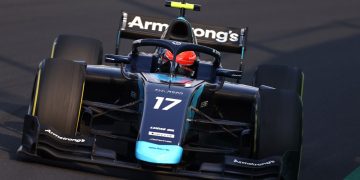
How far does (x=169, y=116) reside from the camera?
9.79 meters

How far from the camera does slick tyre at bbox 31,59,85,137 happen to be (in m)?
9.91

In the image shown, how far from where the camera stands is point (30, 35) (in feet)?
55.7

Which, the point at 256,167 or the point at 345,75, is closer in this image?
the point at 256,167

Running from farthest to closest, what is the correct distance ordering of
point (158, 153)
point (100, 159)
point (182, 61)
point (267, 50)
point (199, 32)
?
point (267, 50) < point (199, 32) < point (182, 61) < point (100, 159) < point (158, 153)

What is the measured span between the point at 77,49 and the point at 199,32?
1.50m

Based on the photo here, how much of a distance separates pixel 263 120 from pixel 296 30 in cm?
892

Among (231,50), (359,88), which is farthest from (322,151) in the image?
(359,88)

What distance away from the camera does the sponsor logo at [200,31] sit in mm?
12578

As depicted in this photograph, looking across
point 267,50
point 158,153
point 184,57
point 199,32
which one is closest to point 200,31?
point 199,32

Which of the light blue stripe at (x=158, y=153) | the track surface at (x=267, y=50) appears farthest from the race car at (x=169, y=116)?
the track surface at (x=267, y=50)

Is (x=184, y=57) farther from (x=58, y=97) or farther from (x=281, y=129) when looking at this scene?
(x=58, y=97)

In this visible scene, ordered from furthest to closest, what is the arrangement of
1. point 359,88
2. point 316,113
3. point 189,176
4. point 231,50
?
point 359,88, point 316,113, point 231,50, point 189,176

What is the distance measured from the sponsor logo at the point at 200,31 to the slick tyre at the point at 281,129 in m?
2.37

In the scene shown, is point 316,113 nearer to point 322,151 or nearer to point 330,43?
point 322,151
